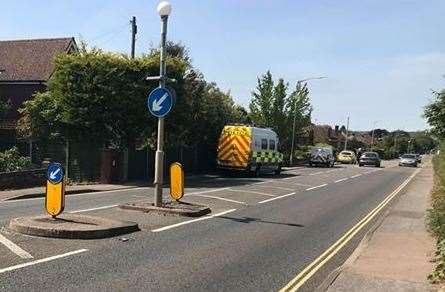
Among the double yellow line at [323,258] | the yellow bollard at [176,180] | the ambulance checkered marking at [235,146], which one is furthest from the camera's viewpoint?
the ambulance checkered marking at [235,146]

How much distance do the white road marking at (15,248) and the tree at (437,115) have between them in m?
12.2

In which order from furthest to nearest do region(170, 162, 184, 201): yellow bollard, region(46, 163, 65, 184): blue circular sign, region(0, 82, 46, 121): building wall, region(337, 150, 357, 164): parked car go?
region(337, 150, 357, 164): parked car → region(0, 82, 46, 121): building wall → region(170, 162, 184, 201): yellow bollard → region(46, 163, 65, 184): blue circular sign

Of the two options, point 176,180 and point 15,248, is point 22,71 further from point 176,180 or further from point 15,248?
point 15,248

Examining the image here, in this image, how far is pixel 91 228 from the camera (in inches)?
426

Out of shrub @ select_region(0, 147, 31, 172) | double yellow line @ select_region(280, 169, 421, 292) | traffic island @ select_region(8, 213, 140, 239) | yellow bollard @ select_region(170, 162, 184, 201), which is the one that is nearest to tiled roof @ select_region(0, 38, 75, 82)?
shrub @ select_region(0, 147, 31, 172)

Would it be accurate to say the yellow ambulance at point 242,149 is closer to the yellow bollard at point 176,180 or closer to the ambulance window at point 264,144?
the ambulance window at point 264,144

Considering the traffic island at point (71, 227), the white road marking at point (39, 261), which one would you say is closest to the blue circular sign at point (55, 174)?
the traffic island at point (71, 227)

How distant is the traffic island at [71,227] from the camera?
10422 mm

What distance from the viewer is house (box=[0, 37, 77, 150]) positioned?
118 feet

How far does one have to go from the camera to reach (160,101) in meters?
14.6

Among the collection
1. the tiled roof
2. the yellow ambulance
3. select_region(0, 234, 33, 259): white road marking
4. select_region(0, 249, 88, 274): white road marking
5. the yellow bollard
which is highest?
the tiled roof

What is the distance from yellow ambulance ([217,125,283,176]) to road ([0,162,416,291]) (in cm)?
1453

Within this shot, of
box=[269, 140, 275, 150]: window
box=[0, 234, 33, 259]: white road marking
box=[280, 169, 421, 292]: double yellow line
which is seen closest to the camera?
box=[280, 169, 421, 292]: double yellow line

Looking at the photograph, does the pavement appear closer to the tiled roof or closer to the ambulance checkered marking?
the ambulance checkered marking
